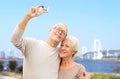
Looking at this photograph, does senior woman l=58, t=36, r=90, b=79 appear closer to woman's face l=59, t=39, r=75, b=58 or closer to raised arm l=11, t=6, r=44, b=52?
woman's face l=59, t=39, r=75, b=58

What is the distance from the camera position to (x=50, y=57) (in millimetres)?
2461

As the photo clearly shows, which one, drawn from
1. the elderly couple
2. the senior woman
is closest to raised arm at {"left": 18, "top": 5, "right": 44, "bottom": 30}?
the elderly couple

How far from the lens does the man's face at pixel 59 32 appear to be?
2.46 m

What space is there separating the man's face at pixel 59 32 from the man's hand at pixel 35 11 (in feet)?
0.77

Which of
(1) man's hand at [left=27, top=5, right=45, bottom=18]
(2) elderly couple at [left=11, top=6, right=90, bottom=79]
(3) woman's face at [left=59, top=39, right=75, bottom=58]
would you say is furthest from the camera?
(3) woman's face at [left=59, top=39, right=75, bottom=58]

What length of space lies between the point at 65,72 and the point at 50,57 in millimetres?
156

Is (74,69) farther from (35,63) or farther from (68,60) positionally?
(35,63)

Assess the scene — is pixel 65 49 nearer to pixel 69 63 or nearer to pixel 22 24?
pixel 69 63

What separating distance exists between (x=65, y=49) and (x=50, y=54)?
0.42ft

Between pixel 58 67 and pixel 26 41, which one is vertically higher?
pixel 26 41

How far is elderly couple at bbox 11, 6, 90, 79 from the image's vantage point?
2385 millimetres

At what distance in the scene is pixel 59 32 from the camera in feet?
8.09

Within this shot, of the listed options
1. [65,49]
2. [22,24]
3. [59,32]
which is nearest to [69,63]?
[65,49]

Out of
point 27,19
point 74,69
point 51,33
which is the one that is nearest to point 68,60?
point 74,69
